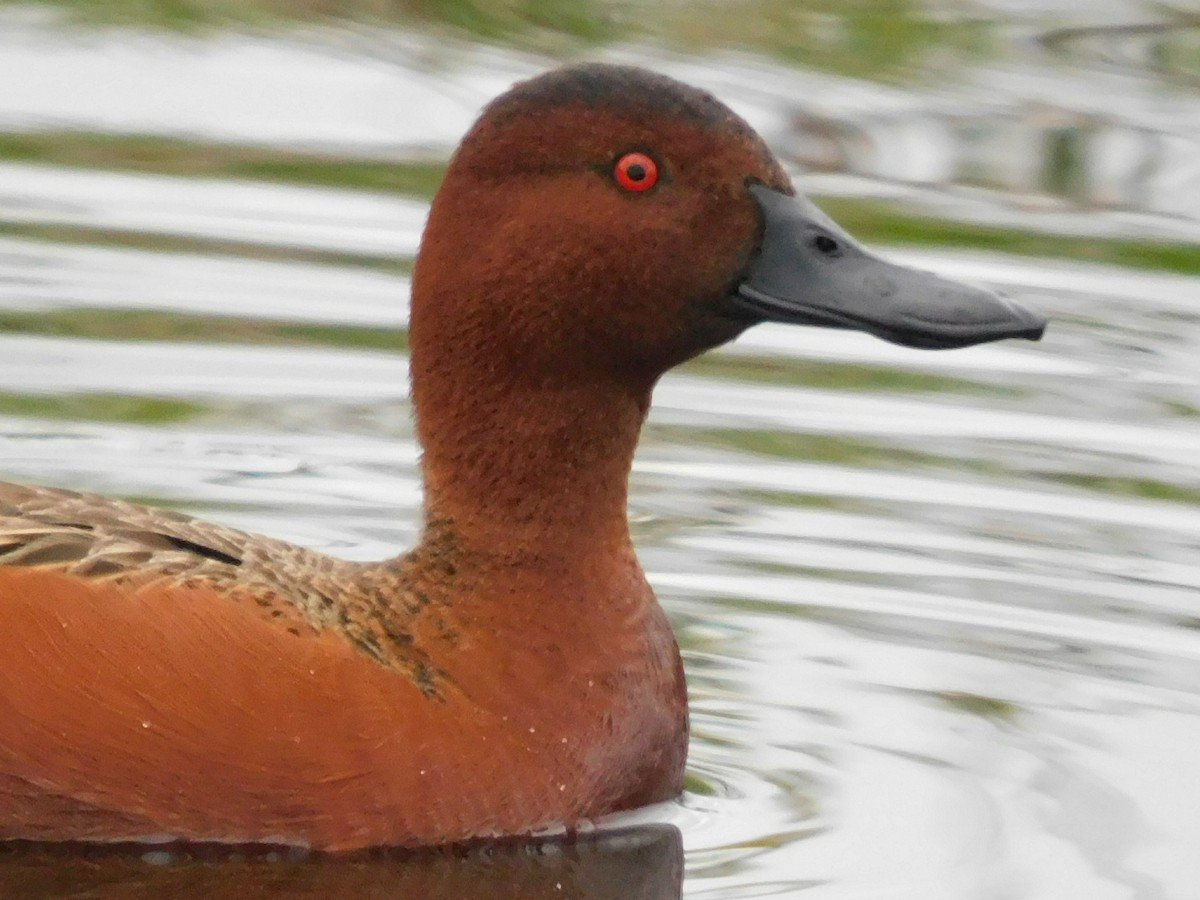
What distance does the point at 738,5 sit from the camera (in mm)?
14016

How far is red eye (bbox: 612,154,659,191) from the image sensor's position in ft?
21.5

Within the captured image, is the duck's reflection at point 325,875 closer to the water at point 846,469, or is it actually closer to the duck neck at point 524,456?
the water at point 846,469

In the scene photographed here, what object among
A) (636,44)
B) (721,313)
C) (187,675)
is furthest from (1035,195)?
(187,675)

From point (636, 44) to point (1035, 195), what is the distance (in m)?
2.20

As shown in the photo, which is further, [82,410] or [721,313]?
[82,410]

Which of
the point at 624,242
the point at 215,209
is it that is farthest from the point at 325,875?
the point at 215,209

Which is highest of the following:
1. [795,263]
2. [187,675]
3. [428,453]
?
[795,263]

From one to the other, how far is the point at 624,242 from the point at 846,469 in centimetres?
275

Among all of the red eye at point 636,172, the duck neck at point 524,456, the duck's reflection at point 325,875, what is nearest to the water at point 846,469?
the duck's reflection at point 325,875

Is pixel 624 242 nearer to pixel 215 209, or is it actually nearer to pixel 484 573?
pixel 484 573

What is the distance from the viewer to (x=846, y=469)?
9172 millimetres

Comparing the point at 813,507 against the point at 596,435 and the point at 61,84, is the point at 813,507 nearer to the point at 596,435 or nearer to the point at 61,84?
the point at 596,435

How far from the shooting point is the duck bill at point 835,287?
649cm

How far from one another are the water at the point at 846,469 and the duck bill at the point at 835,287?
1.12 meters
